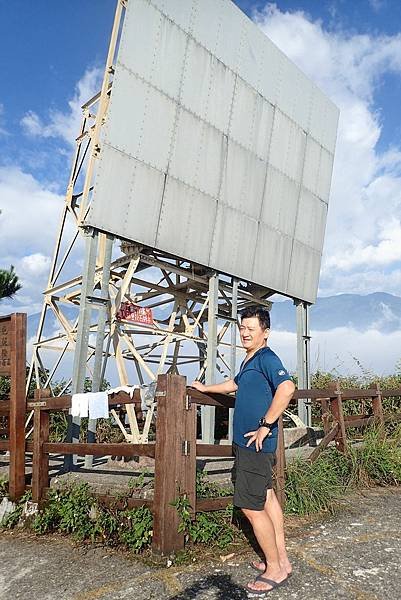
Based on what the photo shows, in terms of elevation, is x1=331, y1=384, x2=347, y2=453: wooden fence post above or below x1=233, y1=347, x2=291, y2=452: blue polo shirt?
below

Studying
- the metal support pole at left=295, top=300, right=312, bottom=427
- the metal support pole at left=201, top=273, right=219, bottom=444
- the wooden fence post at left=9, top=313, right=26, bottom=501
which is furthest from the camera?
the metal support pole at left=295, top=300, right=312, bottom=427

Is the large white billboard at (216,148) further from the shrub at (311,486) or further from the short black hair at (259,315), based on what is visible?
the shrub at (311,486)

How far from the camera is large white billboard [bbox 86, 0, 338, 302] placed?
8977 millimetres

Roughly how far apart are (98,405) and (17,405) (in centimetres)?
135

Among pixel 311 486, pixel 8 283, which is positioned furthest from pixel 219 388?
pixel 8 283

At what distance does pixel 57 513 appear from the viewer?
208 inches

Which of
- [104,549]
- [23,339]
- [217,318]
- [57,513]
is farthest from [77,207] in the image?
[104,549]

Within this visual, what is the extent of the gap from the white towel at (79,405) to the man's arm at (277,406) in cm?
249

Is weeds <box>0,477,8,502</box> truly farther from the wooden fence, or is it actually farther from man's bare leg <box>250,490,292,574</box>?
man's bare leg <box>250,490,292,574</box>

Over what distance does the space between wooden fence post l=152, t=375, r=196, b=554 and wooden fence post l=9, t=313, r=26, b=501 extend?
243 centimetres

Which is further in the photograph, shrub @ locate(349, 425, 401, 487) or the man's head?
shrub @ locate(349, 425, 401, 487)

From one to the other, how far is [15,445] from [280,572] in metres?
3.77

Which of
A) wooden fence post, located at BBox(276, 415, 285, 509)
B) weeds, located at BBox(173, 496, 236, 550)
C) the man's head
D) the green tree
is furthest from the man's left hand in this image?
the green tree

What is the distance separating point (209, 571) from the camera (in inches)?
156
